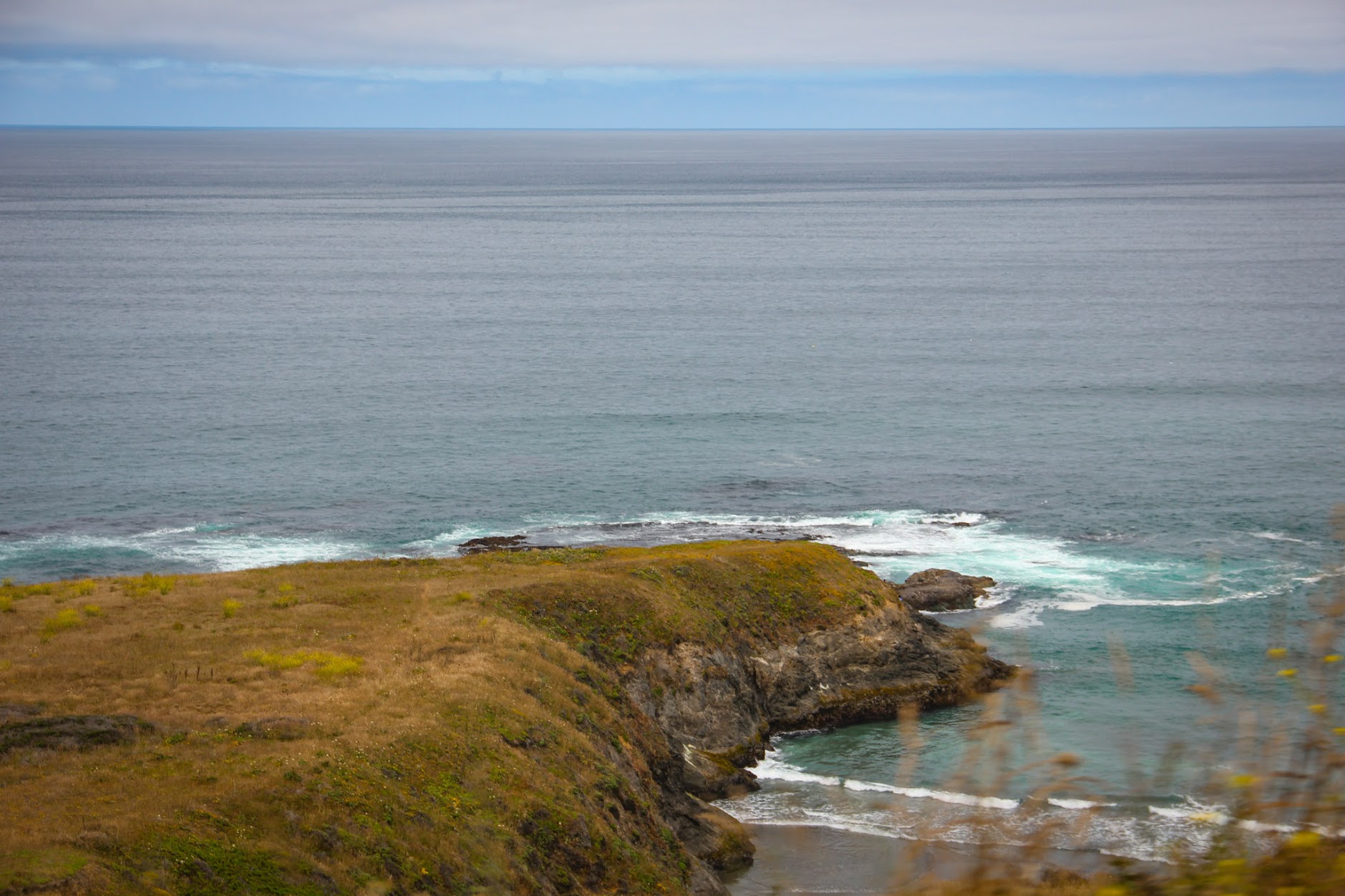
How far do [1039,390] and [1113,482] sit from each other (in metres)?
27.8

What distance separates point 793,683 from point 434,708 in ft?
65.3

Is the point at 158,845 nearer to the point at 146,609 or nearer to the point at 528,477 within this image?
the point at 146,609

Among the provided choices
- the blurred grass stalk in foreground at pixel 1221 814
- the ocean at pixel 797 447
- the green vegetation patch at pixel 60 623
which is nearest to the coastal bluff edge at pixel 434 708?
the green vegetation patch at pixel 60 623

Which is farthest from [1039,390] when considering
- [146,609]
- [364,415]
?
[146,609]

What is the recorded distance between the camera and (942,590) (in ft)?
215

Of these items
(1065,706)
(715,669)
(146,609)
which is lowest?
(1065,706)

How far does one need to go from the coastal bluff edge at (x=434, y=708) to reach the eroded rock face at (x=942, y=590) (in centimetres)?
706

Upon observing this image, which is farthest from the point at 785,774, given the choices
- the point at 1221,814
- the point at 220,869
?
the point at 1221,814

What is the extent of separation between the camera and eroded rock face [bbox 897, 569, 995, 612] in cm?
6519

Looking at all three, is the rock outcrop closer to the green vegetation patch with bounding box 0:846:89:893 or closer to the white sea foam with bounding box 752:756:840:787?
the green vegetation patch with bounding box 0:846:89:893

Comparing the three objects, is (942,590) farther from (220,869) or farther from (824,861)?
(220,869)

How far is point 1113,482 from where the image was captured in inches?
3398

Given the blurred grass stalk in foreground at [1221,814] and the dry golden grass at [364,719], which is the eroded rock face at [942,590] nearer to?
the dry golden grass at [364,719]

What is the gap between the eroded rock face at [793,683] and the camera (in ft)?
152
